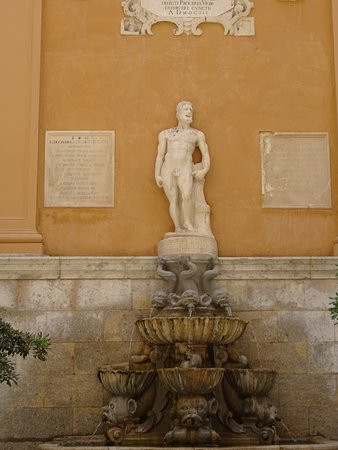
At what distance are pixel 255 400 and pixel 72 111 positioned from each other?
396 cm

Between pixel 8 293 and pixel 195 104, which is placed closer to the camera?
pixel 8 293

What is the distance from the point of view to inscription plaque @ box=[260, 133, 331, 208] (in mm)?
10000

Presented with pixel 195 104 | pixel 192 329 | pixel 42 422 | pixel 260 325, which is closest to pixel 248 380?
pixel 192 329

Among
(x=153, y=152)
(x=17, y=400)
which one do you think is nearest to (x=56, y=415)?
(x=17, y=400)

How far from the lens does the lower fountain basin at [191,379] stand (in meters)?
7.81

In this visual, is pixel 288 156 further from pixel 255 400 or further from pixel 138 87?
pixel 255 400

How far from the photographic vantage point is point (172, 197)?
9.62 m

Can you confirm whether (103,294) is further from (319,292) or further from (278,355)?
(319,292)

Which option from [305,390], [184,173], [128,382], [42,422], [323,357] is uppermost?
[184,173]

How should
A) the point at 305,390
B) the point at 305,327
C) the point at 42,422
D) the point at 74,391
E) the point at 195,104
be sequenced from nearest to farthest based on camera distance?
the point at 42,422
the point at 74,391
the point at 305,390
the point at 305,327
the point at 195,104

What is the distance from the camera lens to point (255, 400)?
328 inches

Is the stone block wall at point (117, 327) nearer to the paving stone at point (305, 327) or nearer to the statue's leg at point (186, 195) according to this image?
the paving stone at point (305, 327)

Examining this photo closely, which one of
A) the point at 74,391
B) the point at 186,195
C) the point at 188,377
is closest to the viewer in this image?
the point at 188,377

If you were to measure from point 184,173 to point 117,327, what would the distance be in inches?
71.1
